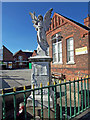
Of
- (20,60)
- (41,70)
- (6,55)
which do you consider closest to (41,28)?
(41,70)

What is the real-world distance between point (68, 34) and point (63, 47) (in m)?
1.29

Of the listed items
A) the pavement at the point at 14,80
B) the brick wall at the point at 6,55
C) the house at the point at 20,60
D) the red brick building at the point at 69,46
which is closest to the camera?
the pavement at the point at 14,80

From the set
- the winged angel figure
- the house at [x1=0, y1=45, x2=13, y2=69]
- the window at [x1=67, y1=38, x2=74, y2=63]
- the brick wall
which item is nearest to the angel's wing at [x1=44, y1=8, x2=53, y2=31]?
the winged angel figure

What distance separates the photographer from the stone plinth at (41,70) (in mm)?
3123

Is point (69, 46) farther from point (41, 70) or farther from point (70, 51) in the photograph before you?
point (41, 70)

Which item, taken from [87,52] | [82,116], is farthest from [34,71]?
[87,52]

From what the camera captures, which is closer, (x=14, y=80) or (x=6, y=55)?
(x=14, y=80)

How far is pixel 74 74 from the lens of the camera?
7645 mm

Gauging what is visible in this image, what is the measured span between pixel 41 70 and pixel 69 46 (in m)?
6.01

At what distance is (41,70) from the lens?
3.13m

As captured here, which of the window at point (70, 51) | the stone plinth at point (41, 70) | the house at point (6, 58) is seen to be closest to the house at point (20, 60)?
the house at point (6, 58)

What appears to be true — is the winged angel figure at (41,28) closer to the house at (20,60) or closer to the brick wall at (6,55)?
the brick wall at (6,55)

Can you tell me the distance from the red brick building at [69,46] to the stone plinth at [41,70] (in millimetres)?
4598

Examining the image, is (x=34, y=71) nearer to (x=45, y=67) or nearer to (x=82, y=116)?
(x=45, y=67)
